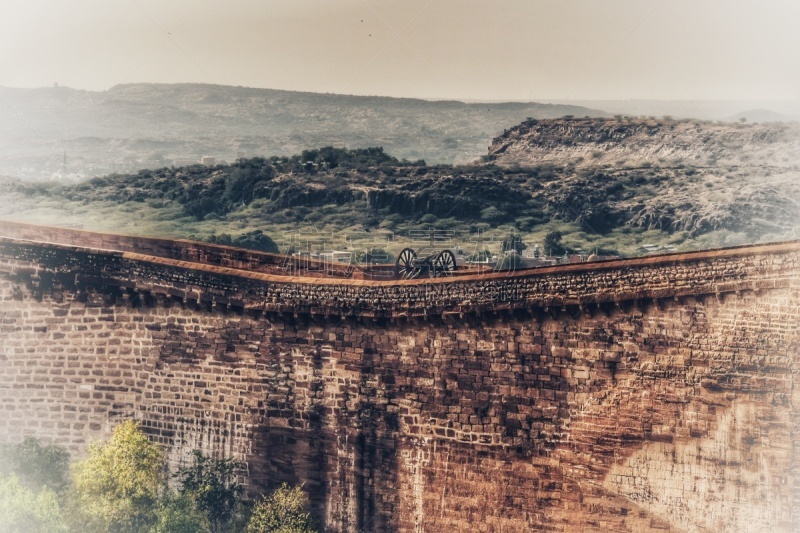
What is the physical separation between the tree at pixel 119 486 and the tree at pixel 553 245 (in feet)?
64.1

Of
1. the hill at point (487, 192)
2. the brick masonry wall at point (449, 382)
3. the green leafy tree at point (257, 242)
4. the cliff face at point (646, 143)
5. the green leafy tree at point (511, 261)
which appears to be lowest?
the brick masonry wall at point (449, 382)

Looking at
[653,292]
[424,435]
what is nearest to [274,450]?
[424,435]

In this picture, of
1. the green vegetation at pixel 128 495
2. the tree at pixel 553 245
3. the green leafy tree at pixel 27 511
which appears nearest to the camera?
the green leafy tree at pixel 27 511

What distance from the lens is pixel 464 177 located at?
44.5 metres

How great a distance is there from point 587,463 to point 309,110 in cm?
3764

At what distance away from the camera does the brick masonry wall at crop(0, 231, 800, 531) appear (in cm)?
1834

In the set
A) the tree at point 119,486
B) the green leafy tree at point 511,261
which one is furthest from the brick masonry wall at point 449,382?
the green leafy tree at point 511,261

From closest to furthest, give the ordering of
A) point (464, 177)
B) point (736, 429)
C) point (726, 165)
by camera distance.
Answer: point (736, 429) < point (726, 165) < point (464, 177)

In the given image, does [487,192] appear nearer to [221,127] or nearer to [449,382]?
[221,127]

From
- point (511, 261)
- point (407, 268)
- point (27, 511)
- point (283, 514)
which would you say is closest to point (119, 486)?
point (27, 511)

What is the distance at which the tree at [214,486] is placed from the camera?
2102 centimetres

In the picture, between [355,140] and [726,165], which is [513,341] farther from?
[355,140]

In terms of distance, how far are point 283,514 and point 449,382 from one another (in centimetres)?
329

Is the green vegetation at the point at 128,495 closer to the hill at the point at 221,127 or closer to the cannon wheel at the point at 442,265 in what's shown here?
the cannon wheel at the point at 442,265
